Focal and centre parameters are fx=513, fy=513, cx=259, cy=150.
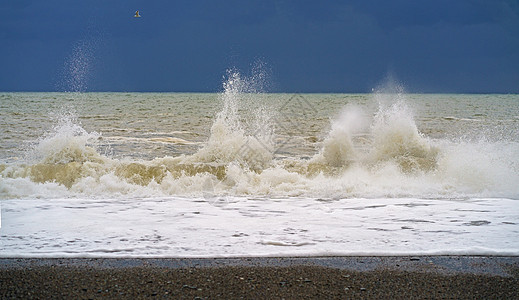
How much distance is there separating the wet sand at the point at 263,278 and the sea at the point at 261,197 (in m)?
0.23

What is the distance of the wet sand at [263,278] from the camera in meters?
3.51

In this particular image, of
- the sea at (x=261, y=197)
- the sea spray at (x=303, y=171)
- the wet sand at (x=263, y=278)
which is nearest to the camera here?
the wet sand at (x=263, y=278)

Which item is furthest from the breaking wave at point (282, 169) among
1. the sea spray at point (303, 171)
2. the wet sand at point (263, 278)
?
the wet sand at point (263, 278)

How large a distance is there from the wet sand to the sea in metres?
0.23

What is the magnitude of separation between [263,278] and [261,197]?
13.7 ft

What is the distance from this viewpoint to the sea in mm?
4883

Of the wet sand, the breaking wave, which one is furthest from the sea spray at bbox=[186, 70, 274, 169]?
the wet sand

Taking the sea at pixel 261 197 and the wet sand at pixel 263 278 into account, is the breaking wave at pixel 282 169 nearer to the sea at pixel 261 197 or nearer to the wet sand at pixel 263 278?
the sea at pixel 261 197

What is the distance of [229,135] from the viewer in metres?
11.2

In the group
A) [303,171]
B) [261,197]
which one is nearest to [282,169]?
[303,171]

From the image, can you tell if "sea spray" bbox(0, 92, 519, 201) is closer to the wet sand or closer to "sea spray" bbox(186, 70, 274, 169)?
"sea spray" bbox(186, 70, 274, 169)

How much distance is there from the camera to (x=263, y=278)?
3830mm

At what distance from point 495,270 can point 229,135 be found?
763cm

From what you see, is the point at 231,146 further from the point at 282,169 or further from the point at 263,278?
the point at 263,278
